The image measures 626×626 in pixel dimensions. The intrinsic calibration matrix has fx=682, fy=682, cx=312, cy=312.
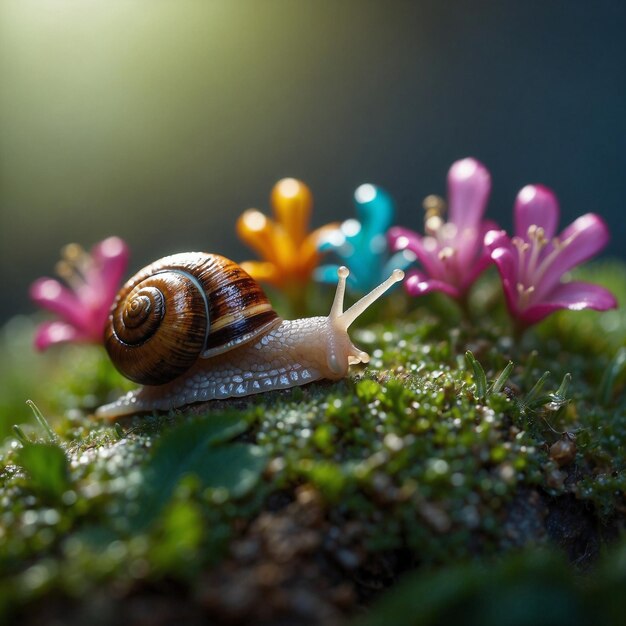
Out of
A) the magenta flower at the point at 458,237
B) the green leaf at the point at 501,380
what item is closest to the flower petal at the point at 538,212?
the magenta flower at the point at 458,237

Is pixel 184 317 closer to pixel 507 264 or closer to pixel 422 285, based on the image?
pixel 422 285

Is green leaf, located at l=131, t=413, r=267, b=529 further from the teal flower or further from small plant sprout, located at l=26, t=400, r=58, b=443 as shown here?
the teal flower

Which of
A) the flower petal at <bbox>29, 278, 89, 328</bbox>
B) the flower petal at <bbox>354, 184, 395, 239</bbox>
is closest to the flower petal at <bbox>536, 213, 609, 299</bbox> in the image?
the flower petal at <bbox>354, 184, 395, 239</bbox>

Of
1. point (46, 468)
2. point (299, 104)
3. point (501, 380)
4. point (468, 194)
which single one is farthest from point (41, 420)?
point (299, 104)

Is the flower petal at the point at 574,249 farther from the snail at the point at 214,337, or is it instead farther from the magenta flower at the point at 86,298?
the magenta flower at the point at 86,298

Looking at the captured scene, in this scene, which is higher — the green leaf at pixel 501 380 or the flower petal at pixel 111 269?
the flower petal at pixel 111 269

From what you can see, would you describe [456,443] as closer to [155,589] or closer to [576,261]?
[155,589]

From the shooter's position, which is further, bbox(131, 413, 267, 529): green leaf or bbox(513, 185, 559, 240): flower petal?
bbox(513, 185, 559, 240): flower petal
